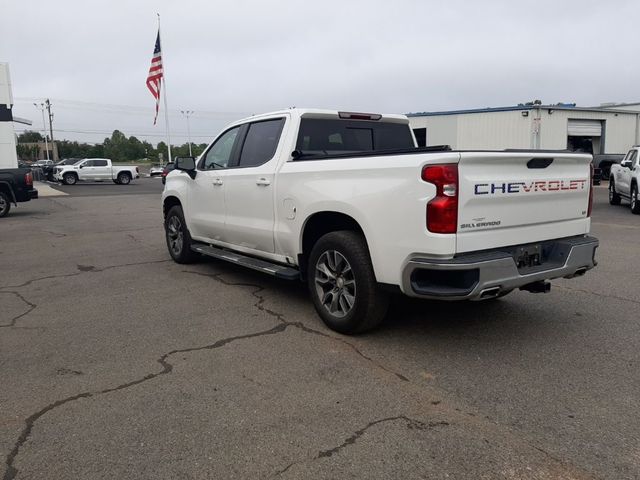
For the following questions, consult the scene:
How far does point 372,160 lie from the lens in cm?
410

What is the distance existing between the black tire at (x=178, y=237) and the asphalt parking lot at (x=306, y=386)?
1.13 meters

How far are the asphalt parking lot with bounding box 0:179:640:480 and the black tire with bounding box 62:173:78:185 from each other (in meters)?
33.3

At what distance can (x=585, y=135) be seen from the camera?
A: 3050 cm

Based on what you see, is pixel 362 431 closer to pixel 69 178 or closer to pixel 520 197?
pixel 520 197

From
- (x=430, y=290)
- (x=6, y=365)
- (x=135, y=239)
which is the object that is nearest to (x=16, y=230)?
(x=135, y=239)

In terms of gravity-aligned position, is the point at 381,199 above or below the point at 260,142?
below

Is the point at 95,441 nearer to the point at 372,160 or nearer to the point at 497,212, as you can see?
the point at 372,160

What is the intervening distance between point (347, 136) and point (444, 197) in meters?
2.34

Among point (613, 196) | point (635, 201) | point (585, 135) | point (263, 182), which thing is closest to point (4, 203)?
point (263, 182)

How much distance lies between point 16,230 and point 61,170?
26573 millimetres

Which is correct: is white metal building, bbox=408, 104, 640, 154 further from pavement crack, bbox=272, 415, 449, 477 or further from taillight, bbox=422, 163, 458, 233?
pavement crack, bbox=272, 415, 449, 477

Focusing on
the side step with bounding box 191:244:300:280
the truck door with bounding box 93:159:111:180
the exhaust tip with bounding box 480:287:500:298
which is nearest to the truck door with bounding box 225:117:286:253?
the side step with bounding box 191:244:300:280

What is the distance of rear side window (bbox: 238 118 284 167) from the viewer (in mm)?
5535

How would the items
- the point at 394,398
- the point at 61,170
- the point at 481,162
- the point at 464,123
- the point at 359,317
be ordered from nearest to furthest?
the point at 394,398
the point at 481,162
the point at 359,317
the point at 464,123
the point at 61,170
